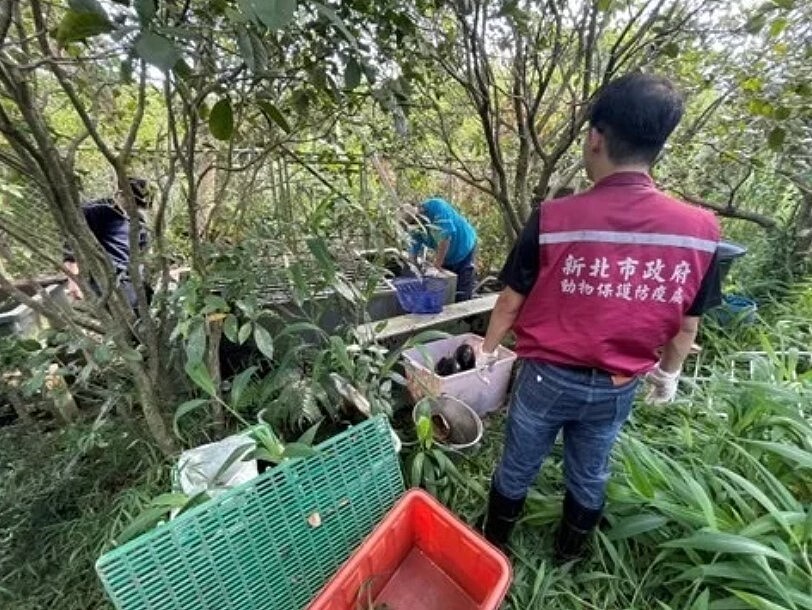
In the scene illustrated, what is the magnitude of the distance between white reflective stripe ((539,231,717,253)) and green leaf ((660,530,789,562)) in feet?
2.65

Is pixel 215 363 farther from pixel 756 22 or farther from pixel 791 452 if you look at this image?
pixel 756 22

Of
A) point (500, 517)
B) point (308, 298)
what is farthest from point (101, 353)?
point (500, 517)

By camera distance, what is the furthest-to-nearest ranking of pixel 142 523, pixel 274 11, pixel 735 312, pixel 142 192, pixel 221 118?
pixel 735 312 < pixel 142 192 < pixel 142 523 < pixel 221 118 < pixel 274 11

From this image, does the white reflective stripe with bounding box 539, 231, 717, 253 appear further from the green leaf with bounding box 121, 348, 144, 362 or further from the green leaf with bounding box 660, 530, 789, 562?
the green leaf with bounding box 121, 348, 144, 362

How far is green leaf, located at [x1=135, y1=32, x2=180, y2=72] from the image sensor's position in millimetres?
588

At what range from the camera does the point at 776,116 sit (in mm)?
1818

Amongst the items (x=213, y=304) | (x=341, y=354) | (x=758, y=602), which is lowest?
(x=758, y=602)

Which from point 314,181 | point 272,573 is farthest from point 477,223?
point 272,573

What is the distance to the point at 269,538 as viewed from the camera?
1251 millimetres

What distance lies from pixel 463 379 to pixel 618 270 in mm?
1077

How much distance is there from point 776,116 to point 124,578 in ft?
8.82

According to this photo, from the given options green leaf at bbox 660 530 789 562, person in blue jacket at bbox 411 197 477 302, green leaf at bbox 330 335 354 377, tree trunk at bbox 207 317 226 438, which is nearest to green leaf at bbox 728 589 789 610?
green leaf at bbox 660 530 789 562

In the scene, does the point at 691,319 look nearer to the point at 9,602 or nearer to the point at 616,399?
the point at 616,399

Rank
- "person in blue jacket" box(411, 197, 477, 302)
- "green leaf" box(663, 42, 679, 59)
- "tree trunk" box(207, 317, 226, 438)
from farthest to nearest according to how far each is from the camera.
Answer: "person in blue jacket" box(411, 197, 477, 302), "green leaf" box(663, 42, 679, 59), "tree trunk" box(207, 317, 226, 438)
